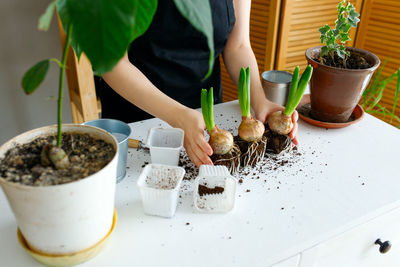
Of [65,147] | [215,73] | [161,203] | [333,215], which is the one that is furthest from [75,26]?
[215,73]

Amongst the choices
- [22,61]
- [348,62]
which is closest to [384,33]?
[348,62]

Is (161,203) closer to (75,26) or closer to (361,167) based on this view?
(75,26)

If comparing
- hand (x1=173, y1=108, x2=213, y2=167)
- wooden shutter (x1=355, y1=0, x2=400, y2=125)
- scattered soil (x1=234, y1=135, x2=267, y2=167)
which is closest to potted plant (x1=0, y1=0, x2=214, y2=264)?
hand (x1=173, y1=108, x2=213, y2=167)

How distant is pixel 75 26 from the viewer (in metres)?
0.38

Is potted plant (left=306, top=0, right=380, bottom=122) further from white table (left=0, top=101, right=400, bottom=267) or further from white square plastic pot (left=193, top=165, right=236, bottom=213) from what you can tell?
white square plastic pot (left=193, top=165, right=236, bottom=213)

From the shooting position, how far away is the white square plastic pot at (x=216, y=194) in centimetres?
77

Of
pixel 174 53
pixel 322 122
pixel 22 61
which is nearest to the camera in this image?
pixel 322 122

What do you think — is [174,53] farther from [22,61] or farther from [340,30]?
[22,61]

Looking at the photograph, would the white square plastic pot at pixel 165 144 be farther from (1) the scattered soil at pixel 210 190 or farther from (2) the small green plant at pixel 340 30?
(2) the small green plant at pixel 340 30

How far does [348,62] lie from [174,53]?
1.95 ft

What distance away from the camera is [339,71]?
40.4 inches

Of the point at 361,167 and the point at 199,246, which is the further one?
the point at 361,167

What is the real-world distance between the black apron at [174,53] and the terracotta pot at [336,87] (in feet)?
1.23

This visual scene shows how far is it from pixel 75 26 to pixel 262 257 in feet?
1.71
